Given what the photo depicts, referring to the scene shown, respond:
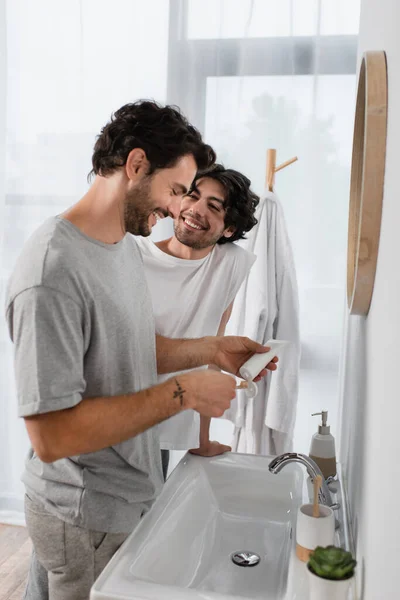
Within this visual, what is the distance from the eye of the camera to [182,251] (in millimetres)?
1878

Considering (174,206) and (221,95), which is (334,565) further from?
(221,95)

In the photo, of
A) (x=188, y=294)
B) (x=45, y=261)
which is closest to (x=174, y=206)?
(x=45, y=261)

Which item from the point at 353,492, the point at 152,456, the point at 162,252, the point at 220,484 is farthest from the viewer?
the point at 162,252

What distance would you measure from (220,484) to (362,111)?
0.87m

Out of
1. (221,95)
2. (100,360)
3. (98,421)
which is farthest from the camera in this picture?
(221,95)

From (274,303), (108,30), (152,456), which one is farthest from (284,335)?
(108,30)

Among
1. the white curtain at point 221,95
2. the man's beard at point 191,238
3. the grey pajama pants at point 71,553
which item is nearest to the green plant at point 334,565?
the grey pajama pants at point 71,553

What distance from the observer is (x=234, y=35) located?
217cm

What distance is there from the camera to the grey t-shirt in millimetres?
964

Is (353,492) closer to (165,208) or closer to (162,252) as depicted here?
(165,208)

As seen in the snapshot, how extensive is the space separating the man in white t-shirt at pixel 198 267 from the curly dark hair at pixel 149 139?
54 centimetres

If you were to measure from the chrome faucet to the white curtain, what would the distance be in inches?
45.2

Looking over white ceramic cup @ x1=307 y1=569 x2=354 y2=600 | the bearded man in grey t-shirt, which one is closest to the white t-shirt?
the bearded man in grey t-shirt

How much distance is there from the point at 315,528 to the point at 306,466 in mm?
135
